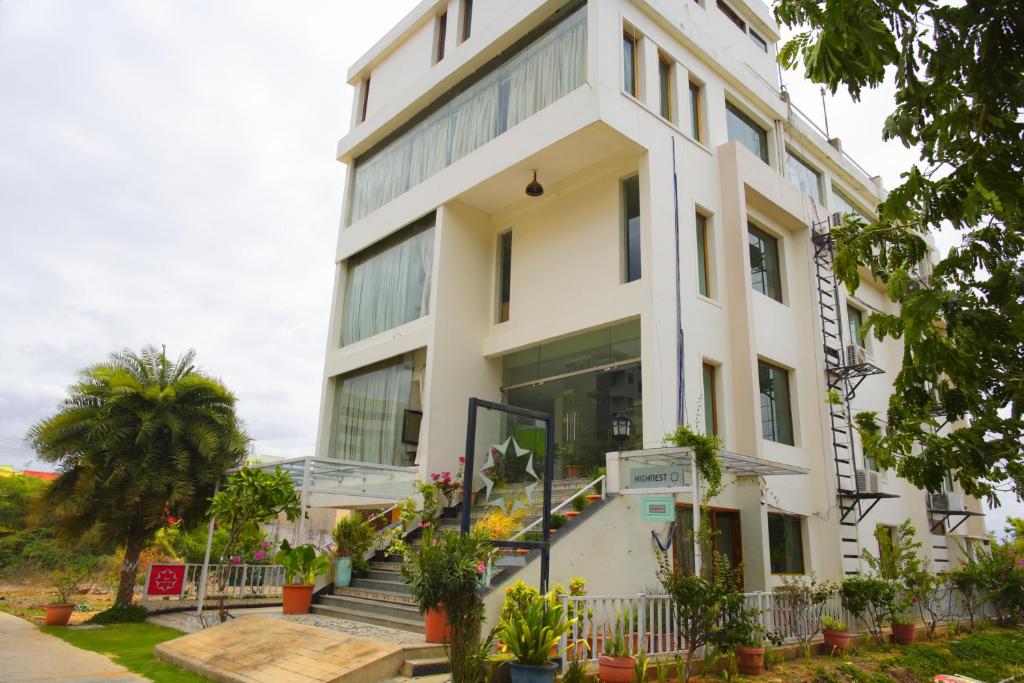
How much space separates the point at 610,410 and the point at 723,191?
212 inches

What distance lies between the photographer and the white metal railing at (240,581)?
550 inches

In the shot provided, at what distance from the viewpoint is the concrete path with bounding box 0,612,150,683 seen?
768 centimetres

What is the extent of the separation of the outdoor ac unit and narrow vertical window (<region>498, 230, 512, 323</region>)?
8.21 metres

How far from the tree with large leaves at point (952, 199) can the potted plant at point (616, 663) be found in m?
3.47

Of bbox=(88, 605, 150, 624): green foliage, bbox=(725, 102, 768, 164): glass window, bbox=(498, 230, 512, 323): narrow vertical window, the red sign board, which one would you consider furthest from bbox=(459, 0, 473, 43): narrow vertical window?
Result: bbox=(88, 605, 150, 624): green foliage

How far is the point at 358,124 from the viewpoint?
20422 millimetres

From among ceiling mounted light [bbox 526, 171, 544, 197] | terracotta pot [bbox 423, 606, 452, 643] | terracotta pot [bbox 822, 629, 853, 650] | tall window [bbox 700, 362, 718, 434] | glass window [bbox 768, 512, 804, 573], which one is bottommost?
terracotta pot [bbox 822, 629, 853, 650]

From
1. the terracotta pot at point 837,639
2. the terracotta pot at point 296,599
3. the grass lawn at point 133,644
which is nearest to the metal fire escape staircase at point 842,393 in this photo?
the terracotta pot at point 837,639

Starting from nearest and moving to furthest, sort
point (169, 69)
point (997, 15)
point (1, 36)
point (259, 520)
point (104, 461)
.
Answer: point (997, 15) < point (1, 36) < point (169, 69) < point (259, 520) < point (104, 461)

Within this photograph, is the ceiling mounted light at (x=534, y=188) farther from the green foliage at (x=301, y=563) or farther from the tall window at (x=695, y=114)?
the green foliage at (x=301, y=563)

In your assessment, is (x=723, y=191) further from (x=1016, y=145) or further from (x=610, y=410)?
(x=1016, y=145)

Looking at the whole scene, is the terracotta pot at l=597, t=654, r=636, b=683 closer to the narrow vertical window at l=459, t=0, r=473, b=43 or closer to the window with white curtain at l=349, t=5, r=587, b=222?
the window with white curtain at l=349, t=5, r=587, b=222

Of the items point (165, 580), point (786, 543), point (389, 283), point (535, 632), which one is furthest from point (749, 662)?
point (389, 283)

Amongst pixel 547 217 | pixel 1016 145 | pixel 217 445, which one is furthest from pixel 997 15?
pixel 217 445
